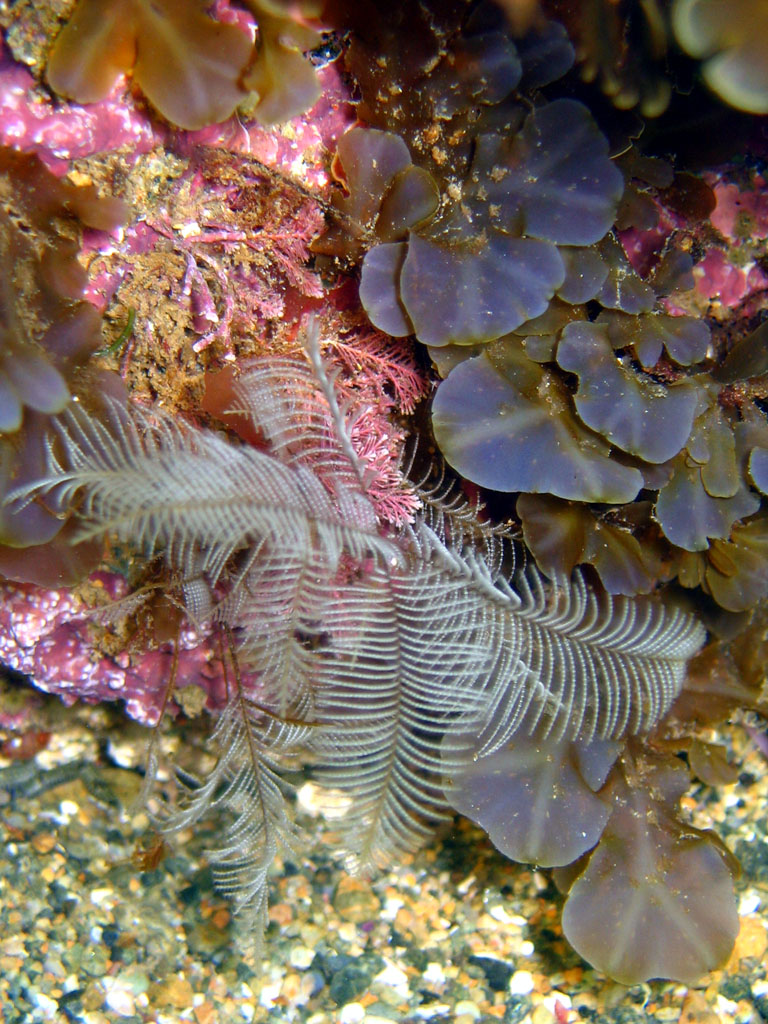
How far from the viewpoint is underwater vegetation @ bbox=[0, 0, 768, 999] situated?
1.58 m

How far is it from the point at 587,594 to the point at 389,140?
1479 millimetres

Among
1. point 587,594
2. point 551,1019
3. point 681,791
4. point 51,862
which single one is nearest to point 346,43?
point 587,594

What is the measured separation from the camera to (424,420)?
83.2 inches

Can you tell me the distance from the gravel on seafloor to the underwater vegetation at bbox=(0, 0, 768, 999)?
1.20ft

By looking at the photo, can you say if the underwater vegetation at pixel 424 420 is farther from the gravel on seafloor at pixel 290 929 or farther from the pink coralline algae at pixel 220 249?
the gravel on seafloor at pixel 290 929

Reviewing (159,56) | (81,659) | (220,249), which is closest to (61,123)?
(159,56)

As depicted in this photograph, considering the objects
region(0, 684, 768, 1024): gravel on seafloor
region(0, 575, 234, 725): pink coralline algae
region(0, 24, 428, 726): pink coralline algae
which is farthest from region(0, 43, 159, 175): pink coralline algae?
region(0, 684, 768, 1024): gravel on seafloor

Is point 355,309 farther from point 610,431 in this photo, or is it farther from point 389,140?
point 610,431

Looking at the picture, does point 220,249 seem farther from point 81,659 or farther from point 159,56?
point 81,659

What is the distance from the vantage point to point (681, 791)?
240 centimetres

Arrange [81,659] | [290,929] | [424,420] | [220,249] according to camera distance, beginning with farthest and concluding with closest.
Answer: [290,929], [81,659], [424,420], [220,249]

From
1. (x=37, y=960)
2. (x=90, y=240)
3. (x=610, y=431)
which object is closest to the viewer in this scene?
(x=90, y=240)

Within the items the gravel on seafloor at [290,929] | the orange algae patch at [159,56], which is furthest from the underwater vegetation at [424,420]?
the gravel on seafloor at [290,929]

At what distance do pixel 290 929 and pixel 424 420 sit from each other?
1926 millimetres
